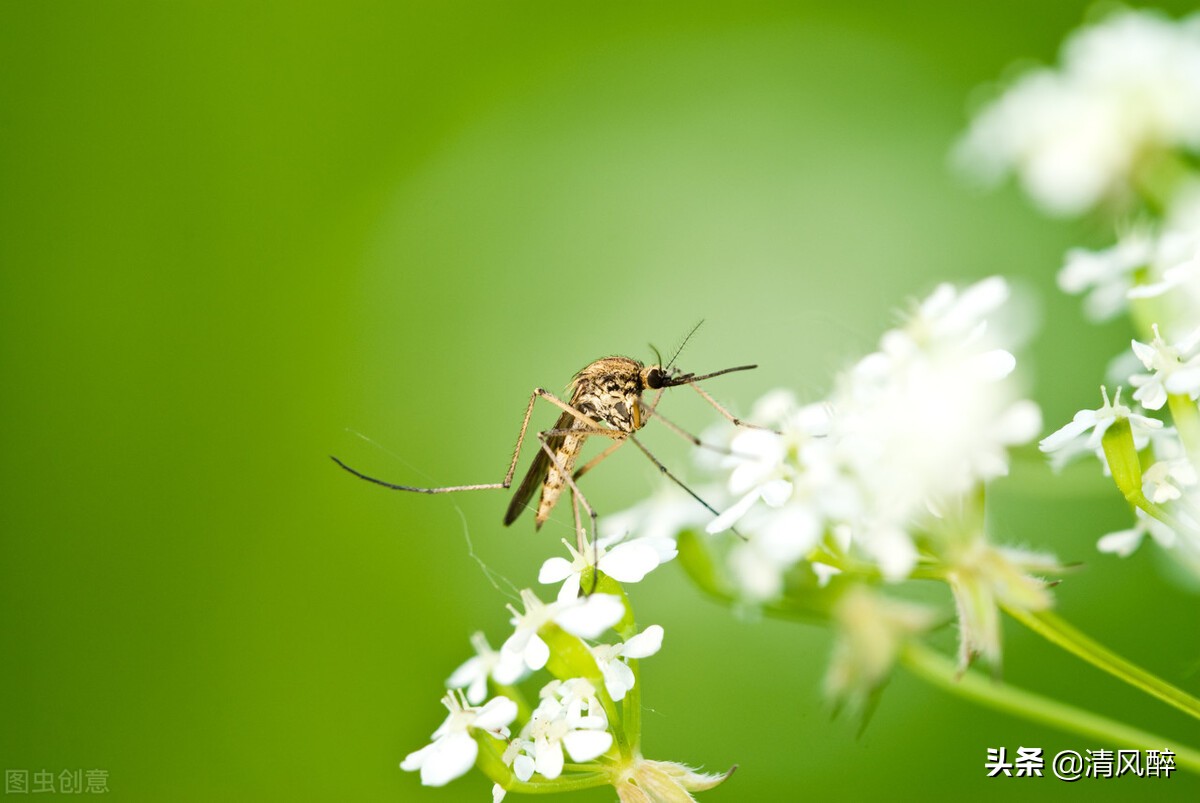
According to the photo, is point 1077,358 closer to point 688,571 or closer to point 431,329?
point 688,571

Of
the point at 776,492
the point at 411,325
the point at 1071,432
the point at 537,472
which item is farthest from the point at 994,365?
the point at 411,325

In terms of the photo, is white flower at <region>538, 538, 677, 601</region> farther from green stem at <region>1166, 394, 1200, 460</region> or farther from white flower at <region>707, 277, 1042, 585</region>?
green stem at <region>1166, 394, 1200, 460</region>

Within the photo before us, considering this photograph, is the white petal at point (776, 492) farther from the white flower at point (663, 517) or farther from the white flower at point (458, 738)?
the white flower at point (458, 738)

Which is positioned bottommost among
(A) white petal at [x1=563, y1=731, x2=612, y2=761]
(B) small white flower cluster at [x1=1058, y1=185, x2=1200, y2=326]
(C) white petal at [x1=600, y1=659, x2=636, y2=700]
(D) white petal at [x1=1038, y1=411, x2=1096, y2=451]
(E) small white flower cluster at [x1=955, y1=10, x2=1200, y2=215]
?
(A) white petal at [x1=563, y1=731, x2=612, y2=761]

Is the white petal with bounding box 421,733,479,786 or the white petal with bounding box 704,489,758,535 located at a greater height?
the white petal with bounding box 704,489,758,535

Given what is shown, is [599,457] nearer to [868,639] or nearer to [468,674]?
[468,674]

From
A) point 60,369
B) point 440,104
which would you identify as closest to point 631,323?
point 440,104

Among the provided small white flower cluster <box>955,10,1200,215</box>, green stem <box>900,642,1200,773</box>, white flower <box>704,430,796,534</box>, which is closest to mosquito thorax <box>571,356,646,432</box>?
white flower <box>704,430,796,534</box>
